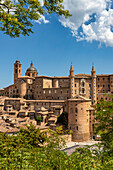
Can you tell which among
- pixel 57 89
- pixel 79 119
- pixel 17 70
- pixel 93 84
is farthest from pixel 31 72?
pixel 79 119

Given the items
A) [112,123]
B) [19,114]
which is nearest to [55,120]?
[19,114]

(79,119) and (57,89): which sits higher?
(57,89)

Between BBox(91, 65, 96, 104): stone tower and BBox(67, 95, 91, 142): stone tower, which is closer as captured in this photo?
BBox(67, 95, 91, 142): stone tower

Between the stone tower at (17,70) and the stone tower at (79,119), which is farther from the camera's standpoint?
the stone tower at (17,70)

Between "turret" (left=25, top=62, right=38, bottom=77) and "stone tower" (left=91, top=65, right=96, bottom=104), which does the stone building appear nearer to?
"stone tower" (left=91, top=65, right=96, bottom=104)

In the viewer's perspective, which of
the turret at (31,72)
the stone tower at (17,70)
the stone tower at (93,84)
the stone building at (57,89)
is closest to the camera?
the stone building at (57,89)

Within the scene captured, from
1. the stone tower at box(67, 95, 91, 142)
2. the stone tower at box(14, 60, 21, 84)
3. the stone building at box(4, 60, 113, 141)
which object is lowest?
the stone tower at box(67, 95, 91, 142)

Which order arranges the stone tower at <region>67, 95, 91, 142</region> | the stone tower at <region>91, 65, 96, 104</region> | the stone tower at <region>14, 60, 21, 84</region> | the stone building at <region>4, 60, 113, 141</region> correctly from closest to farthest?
the stone tower at <region>67, 95, 91, 142</region> → the stone building at <region>4, 60, 113, 141</region> → the stone tower at <region>91, 65, 96, 104</region> → the stone tower at <region>14, 60, 21, 84</region>

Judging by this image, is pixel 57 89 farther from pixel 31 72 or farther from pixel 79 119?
pixel 31 72

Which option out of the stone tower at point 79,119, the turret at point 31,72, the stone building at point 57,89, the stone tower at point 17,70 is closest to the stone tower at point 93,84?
the stone building at point 57,89

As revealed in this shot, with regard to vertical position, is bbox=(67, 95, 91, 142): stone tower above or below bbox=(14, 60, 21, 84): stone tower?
below

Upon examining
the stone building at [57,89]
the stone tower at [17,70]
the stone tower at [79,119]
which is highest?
the stone tower at [17,70]

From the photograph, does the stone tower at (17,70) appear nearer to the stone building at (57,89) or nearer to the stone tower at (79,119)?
the stone building at (57,89)

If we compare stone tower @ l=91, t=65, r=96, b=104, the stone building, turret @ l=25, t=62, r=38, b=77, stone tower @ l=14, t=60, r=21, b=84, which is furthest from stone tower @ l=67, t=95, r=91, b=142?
turret @ l=25, t=62, r=38, b=77
